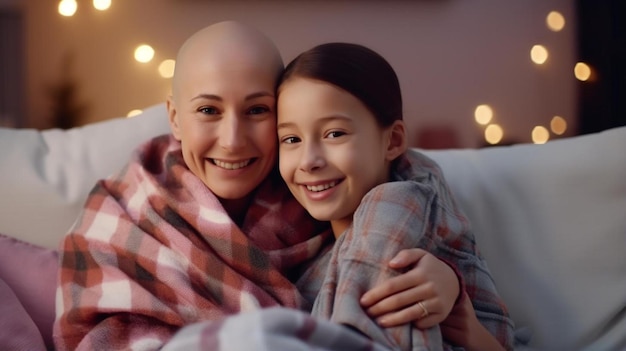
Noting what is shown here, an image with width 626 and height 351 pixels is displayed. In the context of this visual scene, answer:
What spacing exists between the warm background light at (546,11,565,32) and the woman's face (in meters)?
1.59

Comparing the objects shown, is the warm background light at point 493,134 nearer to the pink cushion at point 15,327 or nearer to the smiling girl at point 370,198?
the smiling girl at point 370,198

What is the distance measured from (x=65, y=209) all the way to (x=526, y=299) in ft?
2.75

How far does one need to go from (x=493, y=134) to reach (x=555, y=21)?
1.41 feet

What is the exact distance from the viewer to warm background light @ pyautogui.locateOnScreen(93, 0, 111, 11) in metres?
2.34

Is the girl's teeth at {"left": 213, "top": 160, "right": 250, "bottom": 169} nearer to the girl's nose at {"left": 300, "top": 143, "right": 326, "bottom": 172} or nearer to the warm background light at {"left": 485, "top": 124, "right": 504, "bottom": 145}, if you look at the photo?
the girl's nose at {"left": 300, "top": 143, "right": 326, "bottom": 172}

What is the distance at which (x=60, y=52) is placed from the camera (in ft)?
7.72

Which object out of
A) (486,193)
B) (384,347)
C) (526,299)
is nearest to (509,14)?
(486,193)

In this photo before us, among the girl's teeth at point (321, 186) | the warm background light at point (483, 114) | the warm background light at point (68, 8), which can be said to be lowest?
the warm background light at point (483, 114)

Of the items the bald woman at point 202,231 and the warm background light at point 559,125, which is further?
the warm background light at point 559,125

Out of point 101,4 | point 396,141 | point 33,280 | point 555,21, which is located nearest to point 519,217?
point 396,141

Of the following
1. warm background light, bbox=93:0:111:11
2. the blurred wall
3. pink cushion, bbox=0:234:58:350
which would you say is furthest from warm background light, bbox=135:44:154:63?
pink cushion, bbox=0:234:58:350

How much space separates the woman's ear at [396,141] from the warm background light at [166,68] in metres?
1.33

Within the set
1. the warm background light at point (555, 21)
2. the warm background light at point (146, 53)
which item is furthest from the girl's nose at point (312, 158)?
the warm background light at point (555, 21)

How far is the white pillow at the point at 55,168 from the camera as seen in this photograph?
4.38ft
